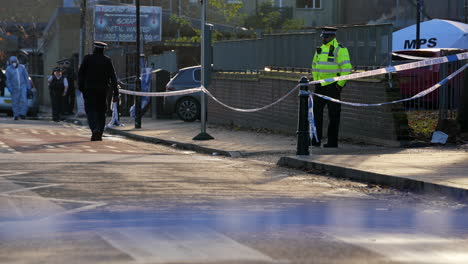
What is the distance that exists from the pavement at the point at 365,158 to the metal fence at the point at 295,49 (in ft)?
5.13

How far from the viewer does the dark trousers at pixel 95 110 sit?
60.1 ft

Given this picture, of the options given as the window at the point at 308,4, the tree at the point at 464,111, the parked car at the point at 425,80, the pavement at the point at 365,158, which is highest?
the window at the point at 308,4

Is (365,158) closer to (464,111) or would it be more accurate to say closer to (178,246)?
(464,111)

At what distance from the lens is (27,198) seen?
891cm

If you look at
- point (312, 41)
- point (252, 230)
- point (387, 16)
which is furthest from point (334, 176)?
point (387, 16)

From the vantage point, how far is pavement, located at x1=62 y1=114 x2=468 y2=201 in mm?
10305

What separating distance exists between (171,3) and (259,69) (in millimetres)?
35427

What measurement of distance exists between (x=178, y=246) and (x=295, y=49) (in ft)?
45.1

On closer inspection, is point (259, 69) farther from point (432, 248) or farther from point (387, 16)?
point (387, 16)

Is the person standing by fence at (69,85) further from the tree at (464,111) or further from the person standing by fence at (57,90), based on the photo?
the tree at (464,111)

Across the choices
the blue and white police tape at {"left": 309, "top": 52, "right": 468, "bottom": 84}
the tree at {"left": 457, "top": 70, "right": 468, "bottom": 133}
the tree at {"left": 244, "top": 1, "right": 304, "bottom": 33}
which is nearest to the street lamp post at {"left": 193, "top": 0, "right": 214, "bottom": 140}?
the blue and white police tape at {"left": 309, "top": 52, "right": 468, "bottom": 84}

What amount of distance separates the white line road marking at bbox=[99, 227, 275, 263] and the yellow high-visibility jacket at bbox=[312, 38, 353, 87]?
8.36 meters

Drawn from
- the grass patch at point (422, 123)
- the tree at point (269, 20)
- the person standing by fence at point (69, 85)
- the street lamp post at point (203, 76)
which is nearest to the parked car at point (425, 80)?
the grass patch at point (422, 123)

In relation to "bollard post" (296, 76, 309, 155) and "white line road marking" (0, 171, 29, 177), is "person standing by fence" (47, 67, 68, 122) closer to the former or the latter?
"bollard post" (296, 76, 309, 155)
